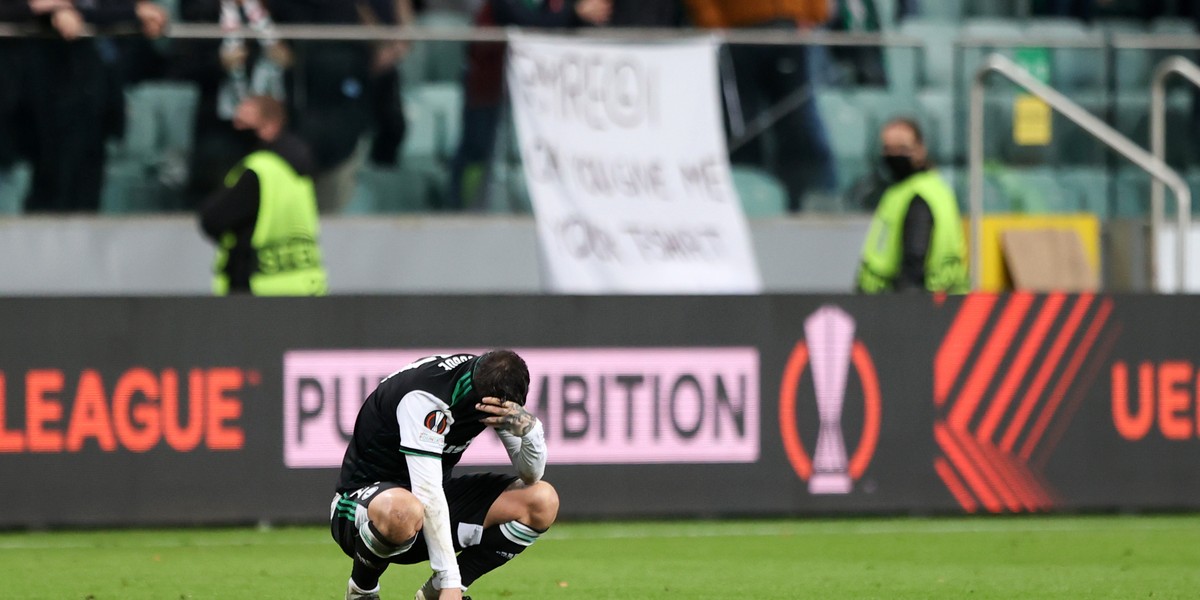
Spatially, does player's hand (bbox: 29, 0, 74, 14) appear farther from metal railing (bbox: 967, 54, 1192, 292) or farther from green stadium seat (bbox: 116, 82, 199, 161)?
metal railing (bbox: 967, 54, 1192, 292)

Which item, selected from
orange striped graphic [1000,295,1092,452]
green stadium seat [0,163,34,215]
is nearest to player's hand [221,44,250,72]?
green stadium seat [0,163,34,215]

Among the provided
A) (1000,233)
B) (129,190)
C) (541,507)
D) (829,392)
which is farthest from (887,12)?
(541,507)

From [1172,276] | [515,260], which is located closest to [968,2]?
[1172,276]

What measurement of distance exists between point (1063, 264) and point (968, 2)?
284 centimetres

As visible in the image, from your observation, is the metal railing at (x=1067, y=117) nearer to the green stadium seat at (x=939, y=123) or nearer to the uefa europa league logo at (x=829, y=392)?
the green stadium seat at (x=939, y=123)

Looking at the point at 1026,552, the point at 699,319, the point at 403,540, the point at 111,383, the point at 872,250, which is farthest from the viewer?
the point at 872,250

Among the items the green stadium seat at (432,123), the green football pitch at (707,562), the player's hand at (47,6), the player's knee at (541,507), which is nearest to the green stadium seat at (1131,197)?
the green football pitch at (707,562)

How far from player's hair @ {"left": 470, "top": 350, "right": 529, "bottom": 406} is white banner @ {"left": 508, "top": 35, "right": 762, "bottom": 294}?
18.0 ft

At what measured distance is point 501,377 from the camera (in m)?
7.70

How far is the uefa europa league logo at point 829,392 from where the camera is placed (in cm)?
1298

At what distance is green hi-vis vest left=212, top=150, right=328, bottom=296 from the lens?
12.7 metres

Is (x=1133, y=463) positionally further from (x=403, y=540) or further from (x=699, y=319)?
(x=403, y=540)

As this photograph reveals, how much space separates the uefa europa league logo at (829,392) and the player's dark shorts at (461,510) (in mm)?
4548

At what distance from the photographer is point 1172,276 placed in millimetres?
15297
